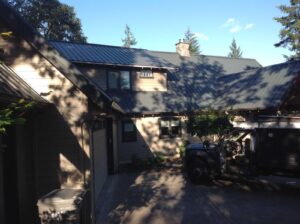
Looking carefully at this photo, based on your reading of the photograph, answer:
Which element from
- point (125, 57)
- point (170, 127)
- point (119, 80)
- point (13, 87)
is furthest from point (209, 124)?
point (13, 87)

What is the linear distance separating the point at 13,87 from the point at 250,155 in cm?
843

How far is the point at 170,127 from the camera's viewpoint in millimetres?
21844

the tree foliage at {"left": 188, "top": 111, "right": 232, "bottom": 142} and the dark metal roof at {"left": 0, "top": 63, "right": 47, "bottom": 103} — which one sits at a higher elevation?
the dark metal roof at {"left": 0, "top": 63, "right": 47, "bottom": 103}

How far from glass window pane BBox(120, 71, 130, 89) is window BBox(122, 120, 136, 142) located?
8.57ft

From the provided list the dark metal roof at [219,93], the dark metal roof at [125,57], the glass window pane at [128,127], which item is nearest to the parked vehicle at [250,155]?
the glass window pane at [128,127]

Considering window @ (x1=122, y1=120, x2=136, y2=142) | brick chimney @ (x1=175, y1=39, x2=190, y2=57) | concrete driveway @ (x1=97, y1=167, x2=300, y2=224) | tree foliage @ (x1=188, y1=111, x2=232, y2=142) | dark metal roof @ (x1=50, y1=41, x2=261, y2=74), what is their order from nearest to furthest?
concrete driveway @ (x1=97, y1=167, x2=300, y2=224)
tree foliage @ (x1=188, y1=111, x2=232, y2=142)
window @ (x1=122, y1=120, x2=136, y2=142)
dark metal roof @ (x1=50, y1=41, x2=261, y2=74)
brick chimney @ (x1=175, y1=39, x2=190, y2=57)

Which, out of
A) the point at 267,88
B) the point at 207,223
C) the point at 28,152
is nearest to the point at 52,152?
the point at 28,152

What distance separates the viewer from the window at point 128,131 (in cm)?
2044

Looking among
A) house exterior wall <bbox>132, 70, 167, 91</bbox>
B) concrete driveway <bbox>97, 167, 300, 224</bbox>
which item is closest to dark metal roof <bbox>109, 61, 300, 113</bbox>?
house exterior wall <bbox>132, 70, 167, 91</bbox>

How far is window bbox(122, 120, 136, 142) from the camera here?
20438 mm

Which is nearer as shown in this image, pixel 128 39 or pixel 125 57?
pixel 125 57

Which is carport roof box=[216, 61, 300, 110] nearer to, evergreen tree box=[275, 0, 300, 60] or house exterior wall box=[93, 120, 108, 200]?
house exterior wall box=[93, 120, 108, 200]

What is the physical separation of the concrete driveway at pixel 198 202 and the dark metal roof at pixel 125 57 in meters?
8.54

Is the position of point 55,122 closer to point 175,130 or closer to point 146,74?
point 175,130
